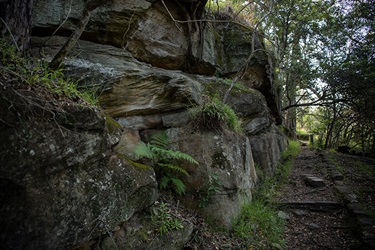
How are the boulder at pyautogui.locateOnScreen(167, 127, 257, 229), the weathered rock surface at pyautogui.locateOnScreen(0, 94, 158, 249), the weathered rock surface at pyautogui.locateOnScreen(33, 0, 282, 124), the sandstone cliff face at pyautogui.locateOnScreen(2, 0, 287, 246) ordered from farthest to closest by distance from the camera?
1. the weathered rock surface at pyautogui.locateOnScreen(33, 0, 282, 124)
2. the boulder at pyautogui.locateOnScreen(167, 127, 257, 229)
3. the sandstone cliff face at pyautogui.locateOnScreen(2, 0, 287, 246)
4. the weathered rock surface at pyautogui.locateOnScreen(0, 94, 158, 249)

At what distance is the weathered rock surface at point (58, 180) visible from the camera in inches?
70.4

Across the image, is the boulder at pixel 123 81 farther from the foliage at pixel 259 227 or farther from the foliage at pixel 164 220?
the foliage at pixel 259 227

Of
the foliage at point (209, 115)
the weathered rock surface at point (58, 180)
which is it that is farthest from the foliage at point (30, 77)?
the foliage at point (209, 115)

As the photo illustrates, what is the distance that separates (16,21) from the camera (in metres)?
2.68

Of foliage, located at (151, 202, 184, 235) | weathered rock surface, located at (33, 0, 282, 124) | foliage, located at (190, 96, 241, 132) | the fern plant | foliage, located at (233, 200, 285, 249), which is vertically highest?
weathered rock surface, located at (33, 0, 282, 124)

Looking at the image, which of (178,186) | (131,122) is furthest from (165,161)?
(131,122)

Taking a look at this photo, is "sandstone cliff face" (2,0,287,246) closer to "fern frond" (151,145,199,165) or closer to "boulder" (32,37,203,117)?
"boulder" (32,37,203,117)

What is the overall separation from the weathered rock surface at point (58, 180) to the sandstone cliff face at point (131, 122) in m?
0.01

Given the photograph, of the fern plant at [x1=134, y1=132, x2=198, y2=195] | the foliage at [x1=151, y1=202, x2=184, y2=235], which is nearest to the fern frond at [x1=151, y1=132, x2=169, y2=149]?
the fern plant at [x1=134, y1=132, x2=198, y2=195]

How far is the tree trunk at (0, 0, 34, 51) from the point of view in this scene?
2.53 metres

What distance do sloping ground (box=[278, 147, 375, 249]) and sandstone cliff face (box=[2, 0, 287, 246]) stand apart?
1.13m

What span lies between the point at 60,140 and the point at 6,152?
442mm

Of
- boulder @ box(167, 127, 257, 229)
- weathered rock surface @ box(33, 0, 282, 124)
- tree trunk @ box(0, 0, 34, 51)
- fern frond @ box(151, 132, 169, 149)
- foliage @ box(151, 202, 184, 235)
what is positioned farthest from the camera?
weathered rock surface @ box(33, 0, 282, 124)

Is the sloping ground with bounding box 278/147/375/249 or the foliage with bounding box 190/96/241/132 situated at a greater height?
the foliage with bounding box 190/96/241/132
